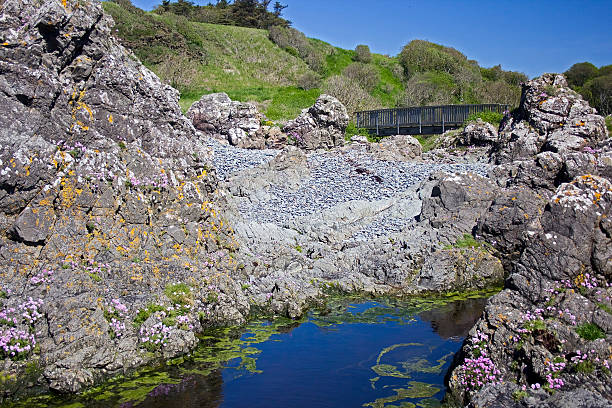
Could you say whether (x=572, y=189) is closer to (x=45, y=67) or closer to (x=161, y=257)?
(x=161, y=257)

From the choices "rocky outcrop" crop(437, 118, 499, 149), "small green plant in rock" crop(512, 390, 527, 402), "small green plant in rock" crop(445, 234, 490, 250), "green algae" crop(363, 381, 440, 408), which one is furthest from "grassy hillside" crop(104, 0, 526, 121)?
"small green plant in rock" crop(512, 390, 527, 402)

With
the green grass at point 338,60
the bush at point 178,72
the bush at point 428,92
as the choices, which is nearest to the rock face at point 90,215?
the bush at point 178,72

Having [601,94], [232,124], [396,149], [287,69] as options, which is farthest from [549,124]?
[287,69]

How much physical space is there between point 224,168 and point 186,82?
23.8 m

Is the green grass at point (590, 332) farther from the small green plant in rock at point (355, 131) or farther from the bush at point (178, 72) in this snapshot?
the bush at point (178, 72)

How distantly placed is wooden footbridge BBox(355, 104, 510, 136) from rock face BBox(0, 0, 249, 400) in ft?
77.6

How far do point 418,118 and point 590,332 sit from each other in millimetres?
29289

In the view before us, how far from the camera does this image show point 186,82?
1748 inches

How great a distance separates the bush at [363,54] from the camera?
68875 millimetres

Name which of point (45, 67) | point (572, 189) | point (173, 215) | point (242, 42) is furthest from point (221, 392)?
point (242, 42)

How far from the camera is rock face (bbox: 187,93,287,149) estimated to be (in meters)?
28.5

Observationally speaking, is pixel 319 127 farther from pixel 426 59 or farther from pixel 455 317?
pixel 426 59

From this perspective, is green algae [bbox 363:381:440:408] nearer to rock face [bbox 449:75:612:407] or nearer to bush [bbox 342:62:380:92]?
rock face [bbox 449:75:612:407]

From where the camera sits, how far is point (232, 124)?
1130 inches
